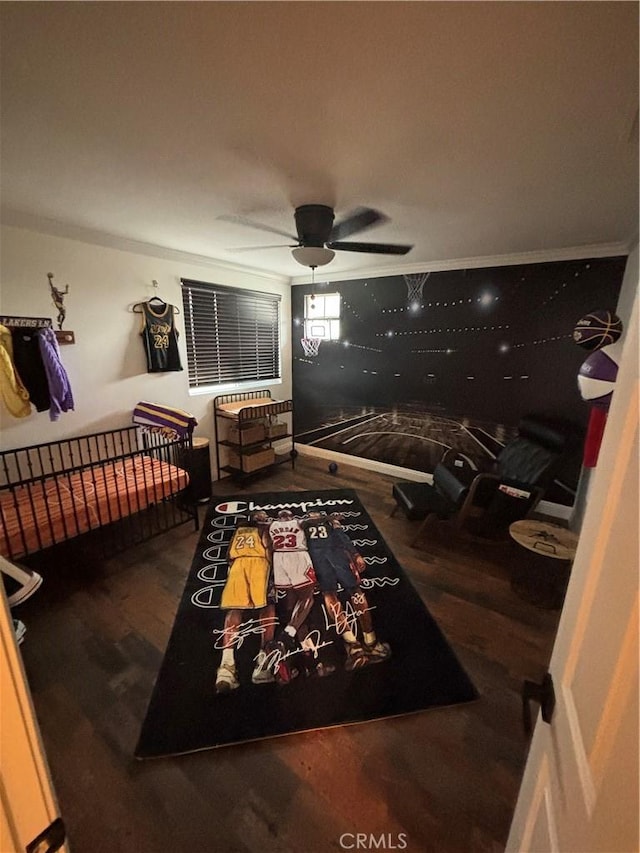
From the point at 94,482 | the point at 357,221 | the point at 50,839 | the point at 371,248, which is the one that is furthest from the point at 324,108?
the point at 94,482

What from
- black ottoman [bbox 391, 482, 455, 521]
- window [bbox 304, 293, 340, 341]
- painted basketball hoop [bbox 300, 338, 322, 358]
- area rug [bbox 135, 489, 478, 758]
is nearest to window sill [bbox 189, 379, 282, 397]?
painted basketball hoop [bbox 300, 338, 322, 358]

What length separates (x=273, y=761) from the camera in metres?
1.40

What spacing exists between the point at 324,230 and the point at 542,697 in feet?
7.77

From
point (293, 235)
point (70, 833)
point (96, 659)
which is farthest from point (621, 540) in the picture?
point (293, 235)

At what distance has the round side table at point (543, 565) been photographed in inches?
83.0

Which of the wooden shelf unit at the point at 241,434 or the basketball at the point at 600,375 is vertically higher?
the basketball at the point at 600,375

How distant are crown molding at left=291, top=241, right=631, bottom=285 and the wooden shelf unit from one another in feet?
6.01

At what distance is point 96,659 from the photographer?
1831 mm

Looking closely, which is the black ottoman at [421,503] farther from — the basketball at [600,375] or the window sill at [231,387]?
the window sill at [231,387]

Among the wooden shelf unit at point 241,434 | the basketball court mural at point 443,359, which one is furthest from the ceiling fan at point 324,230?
the wooden shelf unit at point 241,434

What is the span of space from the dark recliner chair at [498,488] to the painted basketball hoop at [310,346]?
231 cm

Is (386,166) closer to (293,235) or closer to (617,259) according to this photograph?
(293,235)

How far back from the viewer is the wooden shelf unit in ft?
13.0

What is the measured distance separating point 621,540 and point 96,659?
243 cm
